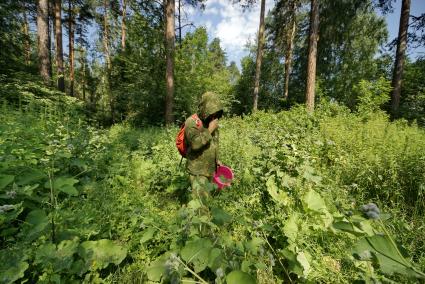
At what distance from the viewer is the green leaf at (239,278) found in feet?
3.80

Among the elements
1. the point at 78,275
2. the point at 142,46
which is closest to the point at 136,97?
the point at 142,46

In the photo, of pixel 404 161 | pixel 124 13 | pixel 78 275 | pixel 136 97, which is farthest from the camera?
pixel 124 13

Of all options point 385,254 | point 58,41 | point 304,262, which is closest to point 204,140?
point 304,262

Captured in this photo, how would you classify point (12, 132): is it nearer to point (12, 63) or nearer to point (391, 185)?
point (391, 185)

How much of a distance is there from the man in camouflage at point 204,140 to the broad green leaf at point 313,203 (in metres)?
1.26

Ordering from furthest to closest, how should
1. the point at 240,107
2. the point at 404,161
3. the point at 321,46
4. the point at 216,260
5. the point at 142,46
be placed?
the point at 240,107 < the point at 321,46 < the point at 142,46 < the point at 404,161 < the point at 216,260

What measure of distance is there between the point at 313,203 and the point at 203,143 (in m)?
1.49

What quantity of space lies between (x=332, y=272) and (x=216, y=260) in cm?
142

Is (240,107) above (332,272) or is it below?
above

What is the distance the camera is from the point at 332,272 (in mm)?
2086

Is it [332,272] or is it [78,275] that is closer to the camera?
[78,275]

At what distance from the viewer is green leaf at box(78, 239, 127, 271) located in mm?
2018

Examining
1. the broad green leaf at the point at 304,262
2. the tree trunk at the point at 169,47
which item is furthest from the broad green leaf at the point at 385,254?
the tree trunk at the point at 169,47

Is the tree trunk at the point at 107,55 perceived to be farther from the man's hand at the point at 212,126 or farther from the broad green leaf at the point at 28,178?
the man's hand at the point at 212,126
